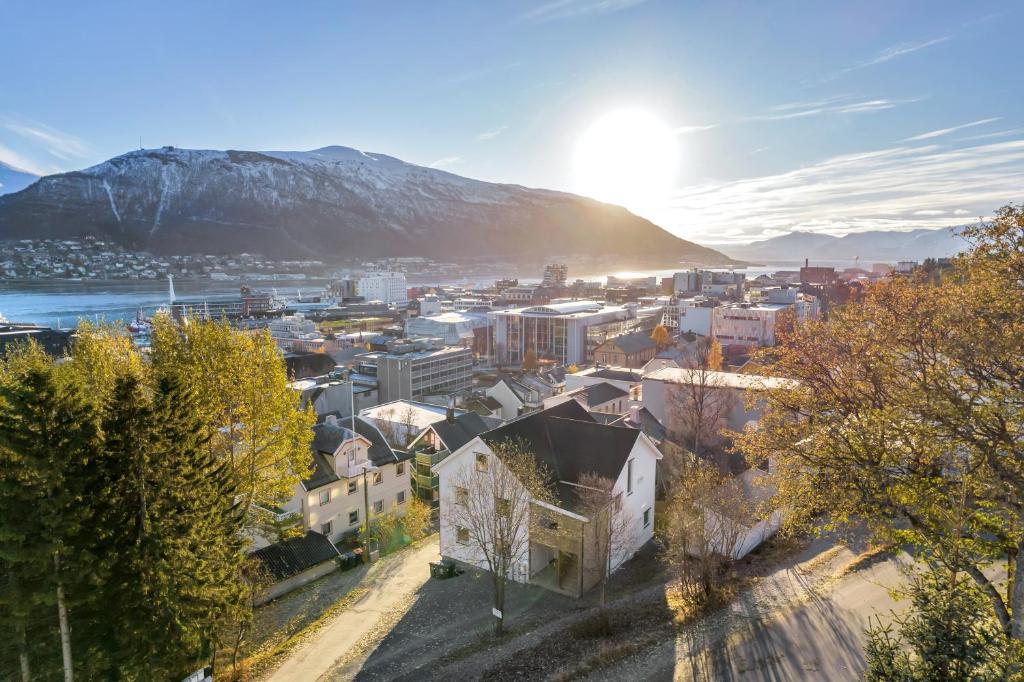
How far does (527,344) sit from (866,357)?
75.9 m

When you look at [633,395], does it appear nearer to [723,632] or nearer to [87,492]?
[723,632]

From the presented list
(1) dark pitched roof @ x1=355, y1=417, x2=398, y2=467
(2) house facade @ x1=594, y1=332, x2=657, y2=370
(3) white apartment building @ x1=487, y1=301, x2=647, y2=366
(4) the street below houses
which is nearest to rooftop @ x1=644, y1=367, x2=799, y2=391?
(4) the street below houses

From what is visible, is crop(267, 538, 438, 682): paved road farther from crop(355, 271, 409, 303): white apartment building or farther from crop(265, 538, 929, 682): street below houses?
crop(355, 271, 409, 303): white apartment building

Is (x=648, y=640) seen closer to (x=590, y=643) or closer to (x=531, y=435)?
(x=590, y=643)

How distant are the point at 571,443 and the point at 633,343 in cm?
5341

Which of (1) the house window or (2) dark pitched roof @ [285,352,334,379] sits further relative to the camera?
(2) dark pitched roof @ [285,352,334,379]

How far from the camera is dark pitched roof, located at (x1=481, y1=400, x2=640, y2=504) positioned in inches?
845

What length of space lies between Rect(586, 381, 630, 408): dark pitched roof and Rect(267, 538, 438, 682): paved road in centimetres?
1878

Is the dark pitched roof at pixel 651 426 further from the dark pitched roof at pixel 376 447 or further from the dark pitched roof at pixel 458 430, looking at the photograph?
the dark pitched roof at pixel 376 447

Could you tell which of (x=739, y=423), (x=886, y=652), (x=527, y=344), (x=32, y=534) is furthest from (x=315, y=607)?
(x=527, y=344)

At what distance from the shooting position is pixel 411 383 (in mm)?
57531

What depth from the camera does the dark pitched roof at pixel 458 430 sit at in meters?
33.3

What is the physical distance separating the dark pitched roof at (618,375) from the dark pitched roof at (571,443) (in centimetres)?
2424

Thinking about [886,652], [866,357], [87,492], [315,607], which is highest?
[866,357]
